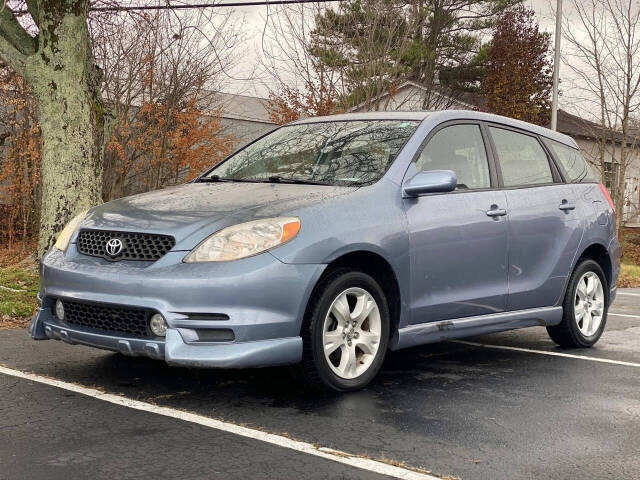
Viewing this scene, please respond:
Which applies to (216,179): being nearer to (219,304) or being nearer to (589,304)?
(219,304)

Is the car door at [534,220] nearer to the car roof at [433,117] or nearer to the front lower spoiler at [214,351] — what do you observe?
the car roof at [433,117]

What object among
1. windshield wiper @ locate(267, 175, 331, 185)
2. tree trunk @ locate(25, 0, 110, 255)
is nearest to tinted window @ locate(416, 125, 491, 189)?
windshield wiper @ locate(267, 175, 331, 185)

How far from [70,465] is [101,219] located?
1962mm

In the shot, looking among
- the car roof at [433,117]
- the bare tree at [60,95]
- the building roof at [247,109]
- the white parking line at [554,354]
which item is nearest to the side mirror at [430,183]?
the car roof at [433,117]

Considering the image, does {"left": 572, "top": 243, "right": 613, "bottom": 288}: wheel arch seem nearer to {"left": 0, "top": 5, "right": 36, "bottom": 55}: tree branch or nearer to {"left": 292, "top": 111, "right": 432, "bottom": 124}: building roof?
{"left": 292, "top": 111, "right": 432, "bottom": 124}: building roof

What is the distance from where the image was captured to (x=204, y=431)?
4418mm

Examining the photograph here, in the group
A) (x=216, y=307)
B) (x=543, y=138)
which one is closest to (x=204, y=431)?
(x=216, y=307)

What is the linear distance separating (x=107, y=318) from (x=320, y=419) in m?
1.39

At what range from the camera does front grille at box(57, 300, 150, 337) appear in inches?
197

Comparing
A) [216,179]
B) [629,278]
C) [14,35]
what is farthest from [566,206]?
[629,278]

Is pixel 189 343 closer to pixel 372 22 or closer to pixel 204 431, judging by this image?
pixel 204 431

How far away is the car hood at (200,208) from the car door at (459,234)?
0.65 metres

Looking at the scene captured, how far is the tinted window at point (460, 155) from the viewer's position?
239 inches

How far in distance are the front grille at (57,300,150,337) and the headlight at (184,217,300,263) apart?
45 cm
